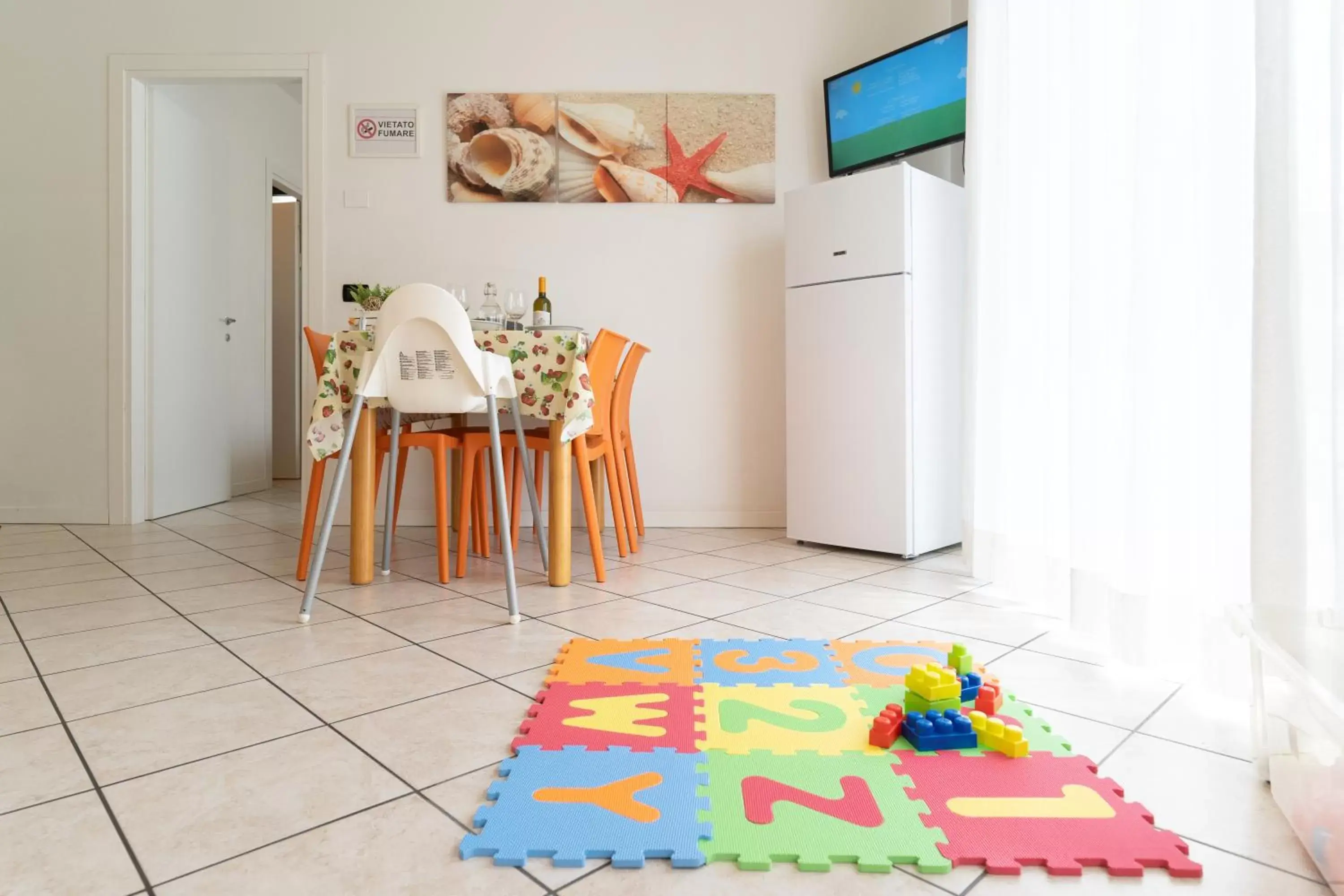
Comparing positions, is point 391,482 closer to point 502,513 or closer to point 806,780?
point 502,513

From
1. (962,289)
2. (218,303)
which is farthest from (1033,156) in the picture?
(218,303)

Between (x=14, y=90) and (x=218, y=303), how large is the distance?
1.26 meters

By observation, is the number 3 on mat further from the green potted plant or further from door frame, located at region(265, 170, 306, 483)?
door frame, located at region(265, 170, 306, 483)

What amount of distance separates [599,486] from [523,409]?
0.91 metres

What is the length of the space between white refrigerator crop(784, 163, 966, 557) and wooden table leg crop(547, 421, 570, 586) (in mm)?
1134

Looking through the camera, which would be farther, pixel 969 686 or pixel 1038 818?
pixel 969 686

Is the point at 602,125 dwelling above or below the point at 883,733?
above

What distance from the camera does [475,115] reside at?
3.67 metres

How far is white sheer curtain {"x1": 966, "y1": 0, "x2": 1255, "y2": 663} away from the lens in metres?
1.49

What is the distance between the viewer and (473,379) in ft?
7.06

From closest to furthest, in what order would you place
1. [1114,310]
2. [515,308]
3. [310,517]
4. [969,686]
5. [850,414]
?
[969,686] < [1114,310] < [310,517] < [850,414] < [515,308]

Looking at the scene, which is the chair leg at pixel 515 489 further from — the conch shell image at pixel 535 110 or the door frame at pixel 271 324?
the door frame at pixel 271 324

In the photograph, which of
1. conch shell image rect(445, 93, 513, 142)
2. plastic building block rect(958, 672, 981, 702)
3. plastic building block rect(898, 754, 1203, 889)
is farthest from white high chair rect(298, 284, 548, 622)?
conch shell image rect(445, 93, 513, 142)

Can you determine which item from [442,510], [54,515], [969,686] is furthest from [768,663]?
[54,515]
